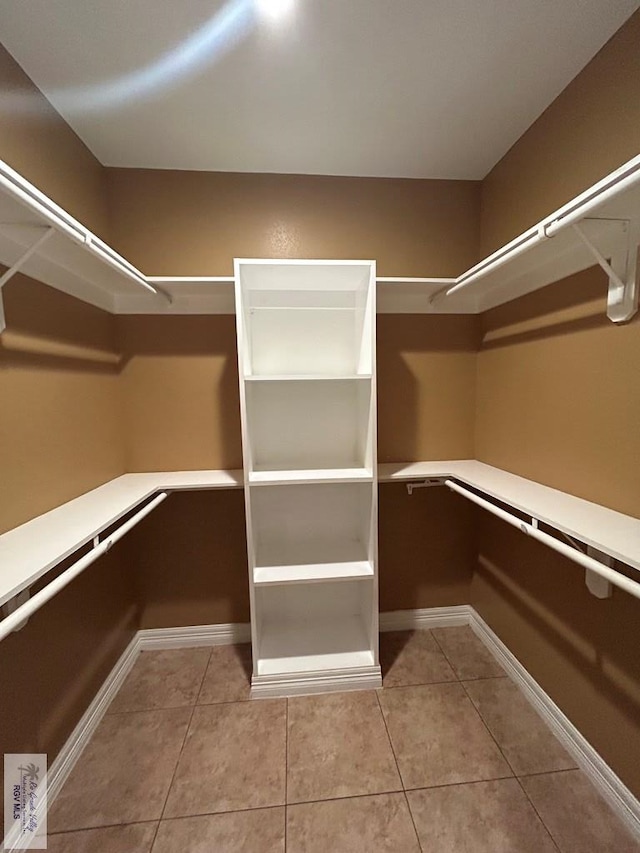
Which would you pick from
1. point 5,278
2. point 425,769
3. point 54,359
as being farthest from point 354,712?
point 5,278

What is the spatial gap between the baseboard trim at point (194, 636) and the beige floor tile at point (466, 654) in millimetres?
1076

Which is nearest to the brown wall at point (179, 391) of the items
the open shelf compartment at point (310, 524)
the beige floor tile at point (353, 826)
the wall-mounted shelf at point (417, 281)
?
the wall-mounted shelf at point (417, 281)

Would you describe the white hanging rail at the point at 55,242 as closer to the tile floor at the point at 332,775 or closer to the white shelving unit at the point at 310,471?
the white shelving unit at the point at 310,471

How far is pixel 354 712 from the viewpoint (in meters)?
1.56

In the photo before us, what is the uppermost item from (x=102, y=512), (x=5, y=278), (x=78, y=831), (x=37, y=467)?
(x=5, y=278)

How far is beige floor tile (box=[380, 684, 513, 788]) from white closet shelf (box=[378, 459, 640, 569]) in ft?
3.15

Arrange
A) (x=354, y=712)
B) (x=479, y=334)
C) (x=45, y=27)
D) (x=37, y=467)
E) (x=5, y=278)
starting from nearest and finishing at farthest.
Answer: (x=5, y=278) < (x=45, y=27) < (x=37, y=467) < (x=354, y=712) < (x=479, y=334)

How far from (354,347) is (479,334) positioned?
2.35 feet

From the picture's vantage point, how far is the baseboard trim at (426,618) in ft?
6.79

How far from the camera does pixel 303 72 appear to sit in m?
1.26

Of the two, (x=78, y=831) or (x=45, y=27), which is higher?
(x=45, y=27)

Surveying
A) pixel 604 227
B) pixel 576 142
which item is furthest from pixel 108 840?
pixel 576 142

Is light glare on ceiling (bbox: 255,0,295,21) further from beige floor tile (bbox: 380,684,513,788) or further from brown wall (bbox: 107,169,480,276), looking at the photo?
beige floor tile (bbox: 380,684,513,788)

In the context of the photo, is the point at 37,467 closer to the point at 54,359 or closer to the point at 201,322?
the point at 54,359
